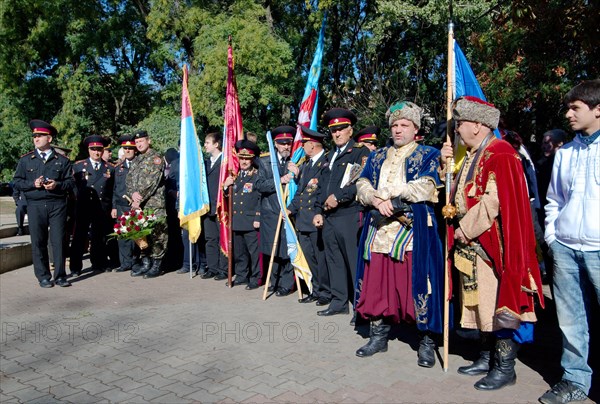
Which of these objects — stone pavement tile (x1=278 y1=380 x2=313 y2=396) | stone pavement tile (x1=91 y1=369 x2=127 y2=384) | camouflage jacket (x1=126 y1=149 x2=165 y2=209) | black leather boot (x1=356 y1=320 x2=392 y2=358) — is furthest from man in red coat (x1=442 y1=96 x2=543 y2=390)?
camouflage jacket (x1=126 y1=149 x2=165 y2=209)

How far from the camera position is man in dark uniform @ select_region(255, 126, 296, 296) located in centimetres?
742

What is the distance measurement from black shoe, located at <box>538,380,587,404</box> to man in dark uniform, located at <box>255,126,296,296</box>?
13.3 ft

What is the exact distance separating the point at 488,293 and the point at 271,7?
18979mm

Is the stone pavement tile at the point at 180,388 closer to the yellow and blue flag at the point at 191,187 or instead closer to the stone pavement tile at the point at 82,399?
the stone pavement tile at the point at 82,399

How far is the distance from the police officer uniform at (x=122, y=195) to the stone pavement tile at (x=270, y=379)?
5.36m

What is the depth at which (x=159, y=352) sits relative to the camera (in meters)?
5.08

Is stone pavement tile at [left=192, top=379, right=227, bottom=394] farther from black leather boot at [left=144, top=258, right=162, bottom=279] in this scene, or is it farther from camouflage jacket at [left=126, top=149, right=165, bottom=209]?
camouflage jacket at [left=126, top=149, right=165, bottom=209]

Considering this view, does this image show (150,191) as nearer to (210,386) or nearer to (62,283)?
(62,283)

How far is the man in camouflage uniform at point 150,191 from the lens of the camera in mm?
8797

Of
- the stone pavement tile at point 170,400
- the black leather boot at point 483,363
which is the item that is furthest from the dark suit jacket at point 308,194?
the stone pavement tile at point 170,400

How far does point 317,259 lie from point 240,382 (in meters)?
2.64

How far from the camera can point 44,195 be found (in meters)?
7.98

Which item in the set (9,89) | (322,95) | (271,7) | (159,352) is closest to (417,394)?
(159,352)

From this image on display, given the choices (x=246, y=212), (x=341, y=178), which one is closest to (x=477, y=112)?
(x=341, y=178)
